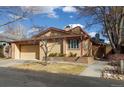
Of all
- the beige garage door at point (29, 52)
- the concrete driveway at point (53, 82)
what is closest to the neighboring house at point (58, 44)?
the beige garage door at point (29, 52)

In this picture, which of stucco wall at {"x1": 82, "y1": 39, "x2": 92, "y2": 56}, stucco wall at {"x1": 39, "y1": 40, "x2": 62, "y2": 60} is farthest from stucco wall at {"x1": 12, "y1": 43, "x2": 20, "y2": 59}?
stucco wall at {"x1": 82, "y1": 39, "x2": 92, "y2": 56}

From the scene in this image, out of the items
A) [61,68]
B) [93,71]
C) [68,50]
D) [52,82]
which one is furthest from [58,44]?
[52,82]

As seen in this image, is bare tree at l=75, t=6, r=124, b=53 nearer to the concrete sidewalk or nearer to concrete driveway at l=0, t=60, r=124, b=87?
the concrete sidewalk

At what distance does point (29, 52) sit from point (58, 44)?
5.67 m

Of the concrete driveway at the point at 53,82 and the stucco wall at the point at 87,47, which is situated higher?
the stucco wall at the point at 87,47

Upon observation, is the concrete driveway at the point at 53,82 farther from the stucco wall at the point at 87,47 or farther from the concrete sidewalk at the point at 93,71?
the stucco wall at the point at 87,47

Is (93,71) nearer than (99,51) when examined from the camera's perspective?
Yes

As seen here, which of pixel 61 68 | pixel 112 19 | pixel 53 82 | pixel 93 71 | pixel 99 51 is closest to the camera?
pixel 53 82

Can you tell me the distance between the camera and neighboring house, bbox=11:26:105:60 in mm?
29500

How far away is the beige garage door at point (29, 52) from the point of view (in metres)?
33.8

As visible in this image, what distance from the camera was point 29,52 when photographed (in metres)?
34.7

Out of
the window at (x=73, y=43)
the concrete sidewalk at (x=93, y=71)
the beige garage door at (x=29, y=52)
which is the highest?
the window at (x=73, y=43)

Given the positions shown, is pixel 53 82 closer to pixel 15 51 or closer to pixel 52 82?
Result: pixel 52 82
